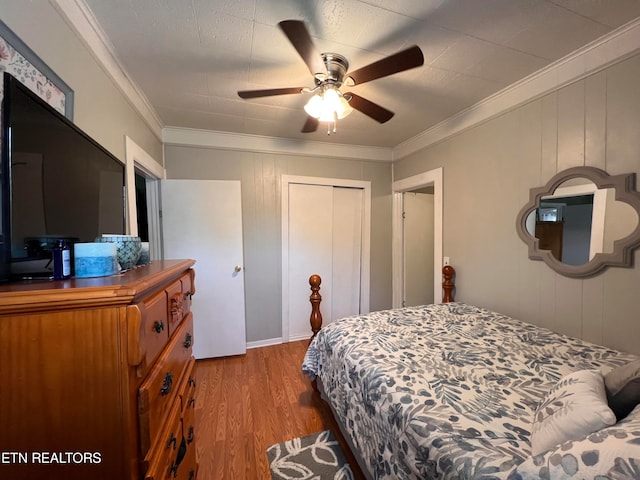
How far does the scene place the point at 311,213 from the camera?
9.85 feet

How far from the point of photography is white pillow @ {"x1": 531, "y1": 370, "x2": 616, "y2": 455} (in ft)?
2.19

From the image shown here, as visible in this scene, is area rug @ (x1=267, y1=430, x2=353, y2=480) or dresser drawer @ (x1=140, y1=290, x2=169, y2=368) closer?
dresser drawer @ (x1=140, y1=290, x2=169, y2=368)

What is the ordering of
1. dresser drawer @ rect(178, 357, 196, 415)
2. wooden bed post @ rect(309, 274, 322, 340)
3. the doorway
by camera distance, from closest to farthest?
dresser drawer @ rect(178, 357, 196, 415) → wooden bed post @ rect(309, 274, 322, 340) → the doorway

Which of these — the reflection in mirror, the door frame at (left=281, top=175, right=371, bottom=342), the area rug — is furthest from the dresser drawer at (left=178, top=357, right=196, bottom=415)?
the reflection in mirror

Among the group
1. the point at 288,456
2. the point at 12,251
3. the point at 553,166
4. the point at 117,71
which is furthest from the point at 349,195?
the point at 12,251

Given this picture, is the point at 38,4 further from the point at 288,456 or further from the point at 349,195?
the point at 349,195

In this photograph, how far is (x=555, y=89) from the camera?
5.37ft

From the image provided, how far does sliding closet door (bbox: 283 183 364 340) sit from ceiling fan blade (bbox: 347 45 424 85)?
168cm

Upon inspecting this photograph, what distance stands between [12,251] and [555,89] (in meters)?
2.73

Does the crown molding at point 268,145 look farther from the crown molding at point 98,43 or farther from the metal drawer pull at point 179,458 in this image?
the metal drawer pull at point 179,458

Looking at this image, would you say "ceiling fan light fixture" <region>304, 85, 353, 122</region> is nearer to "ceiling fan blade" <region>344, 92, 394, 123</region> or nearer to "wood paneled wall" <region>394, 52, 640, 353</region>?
"ceiling fan blade" <region>344, 92, 394, 123</region>

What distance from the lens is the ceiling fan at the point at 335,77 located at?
3.83ft

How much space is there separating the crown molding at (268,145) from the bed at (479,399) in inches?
79.7

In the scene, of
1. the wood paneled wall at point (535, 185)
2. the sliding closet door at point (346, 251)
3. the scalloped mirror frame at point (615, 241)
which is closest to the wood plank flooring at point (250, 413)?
the sliding closet door at point (346, 251)
